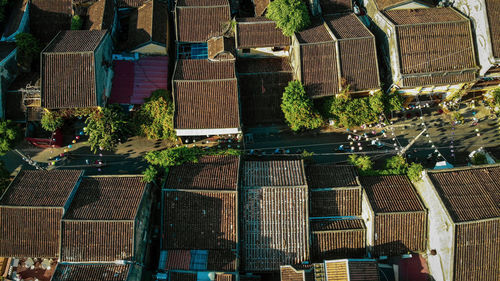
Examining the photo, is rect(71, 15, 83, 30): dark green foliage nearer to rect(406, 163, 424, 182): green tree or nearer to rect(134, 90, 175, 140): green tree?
rect(134, 90, 175, 140): green tree

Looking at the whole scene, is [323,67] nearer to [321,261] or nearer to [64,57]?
[321,261]

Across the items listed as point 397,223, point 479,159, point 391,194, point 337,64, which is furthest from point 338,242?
point 479,159

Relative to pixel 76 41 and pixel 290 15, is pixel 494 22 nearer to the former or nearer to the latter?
pixel 290 15

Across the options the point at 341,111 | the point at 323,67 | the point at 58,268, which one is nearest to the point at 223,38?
the point at 323,67

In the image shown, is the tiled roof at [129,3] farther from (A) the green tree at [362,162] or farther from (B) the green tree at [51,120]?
(A) the green tree at [362,162]

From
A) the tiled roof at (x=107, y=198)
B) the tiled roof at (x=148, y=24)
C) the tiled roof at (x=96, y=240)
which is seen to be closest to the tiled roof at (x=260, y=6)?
the tiled roof at (x=148, y=24)

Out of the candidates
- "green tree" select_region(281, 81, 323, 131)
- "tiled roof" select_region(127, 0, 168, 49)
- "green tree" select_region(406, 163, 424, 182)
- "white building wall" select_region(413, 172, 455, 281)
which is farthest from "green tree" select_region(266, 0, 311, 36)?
"white building wall" select_region(413, 172, 455, 281)
